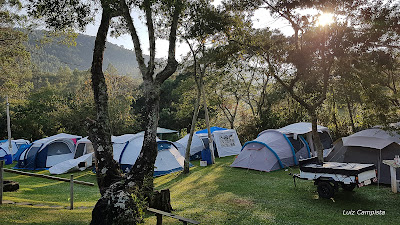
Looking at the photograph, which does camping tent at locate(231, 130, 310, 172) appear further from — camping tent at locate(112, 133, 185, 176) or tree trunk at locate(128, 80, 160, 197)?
tree trunk at locate(128, 80, 160, 197)

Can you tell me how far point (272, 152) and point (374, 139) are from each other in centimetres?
421

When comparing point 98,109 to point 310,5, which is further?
point 310,5

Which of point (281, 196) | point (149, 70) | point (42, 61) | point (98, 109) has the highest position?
point (42, 61)

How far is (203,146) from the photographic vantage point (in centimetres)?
1769

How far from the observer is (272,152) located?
1209 centimetres

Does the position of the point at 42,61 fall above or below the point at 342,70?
above

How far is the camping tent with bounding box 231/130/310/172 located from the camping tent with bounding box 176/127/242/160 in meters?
4.74

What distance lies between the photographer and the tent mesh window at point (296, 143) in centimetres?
1295

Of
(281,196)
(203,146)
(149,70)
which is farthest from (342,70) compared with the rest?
(203,146)

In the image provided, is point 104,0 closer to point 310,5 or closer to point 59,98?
point 310,5

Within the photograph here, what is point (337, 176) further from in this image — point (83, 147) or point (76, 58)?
point (76, 58)

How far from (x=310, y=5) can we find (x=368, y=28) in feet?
6.54

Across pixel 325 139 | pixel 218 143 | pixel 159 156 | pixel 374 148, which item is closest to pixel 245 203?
pixel 374 148

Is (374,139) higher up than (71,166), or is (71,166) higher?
(374,139)
